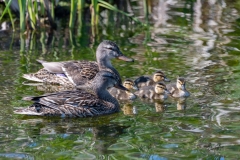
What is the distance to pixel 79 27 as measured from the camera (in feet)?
39.3

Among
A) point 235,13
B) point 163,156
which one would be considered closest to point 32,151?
point 163,156

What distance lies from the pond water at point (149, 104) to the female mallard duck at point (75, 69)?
0.25 meters

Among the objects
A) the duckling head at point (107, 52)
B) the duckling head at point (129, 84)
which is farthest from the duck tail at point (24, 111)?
the duckling head at point (107, 52)

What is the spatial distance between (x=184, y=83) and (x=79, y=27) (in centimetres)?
442

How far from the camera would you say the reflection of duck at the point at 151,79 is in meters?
8.34

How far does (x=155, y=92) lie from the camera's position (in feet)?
26.2

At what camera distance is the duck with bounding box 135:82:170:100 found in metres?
7.94

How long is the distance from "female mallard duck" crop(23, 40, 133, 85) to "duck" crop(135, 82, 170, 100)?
0.69m

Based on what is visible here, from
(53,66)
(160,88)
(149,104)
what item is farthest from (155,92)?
(53,66)

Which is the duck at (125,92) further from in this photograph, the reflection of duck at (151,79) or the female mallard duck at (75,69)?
the female mallard duck at (75,69)

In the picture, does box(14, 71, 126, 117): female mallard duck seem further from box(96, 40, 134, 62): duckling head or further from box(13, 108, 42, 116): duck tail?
box(96, 40, 134, 62): duckling head

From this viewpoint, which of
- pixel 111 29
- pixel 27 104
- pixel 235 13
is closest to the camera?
pixel 27 104

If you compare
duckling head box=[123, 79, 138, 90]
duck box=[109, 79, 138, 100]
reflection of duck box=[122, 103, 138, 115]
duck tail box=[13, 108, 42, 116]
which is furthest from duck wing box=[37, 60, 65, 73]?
duck tail box=[13, 108, 42, 116]

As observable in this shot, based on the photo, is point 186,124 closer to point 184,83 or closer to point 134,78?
point 184,83
